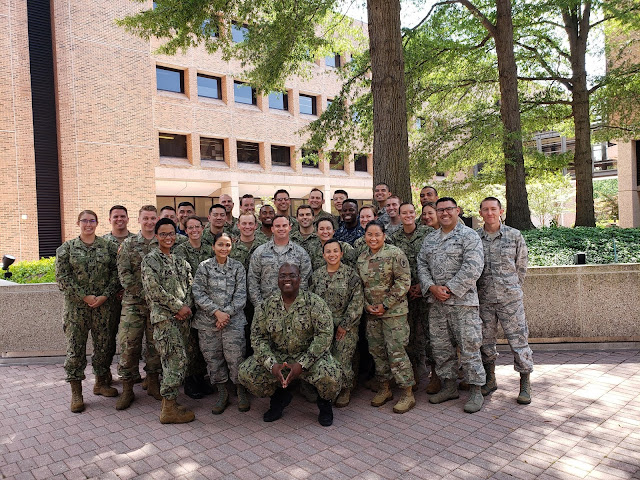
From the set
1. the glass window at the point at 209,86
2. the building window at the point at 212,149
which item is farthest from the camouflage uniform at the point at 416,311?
the glass window at the point at 209,86

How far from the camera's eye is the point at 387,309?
5.21 meters

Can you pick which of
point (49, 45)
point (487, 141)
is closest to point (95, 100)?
point (49, 45)

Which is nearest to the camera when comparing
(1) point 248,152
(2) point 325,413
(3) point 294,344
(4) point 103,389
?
(2) point 325,413

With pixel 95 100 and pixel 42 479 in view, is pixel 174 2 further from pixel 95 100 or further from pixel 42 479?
pixel 95 100

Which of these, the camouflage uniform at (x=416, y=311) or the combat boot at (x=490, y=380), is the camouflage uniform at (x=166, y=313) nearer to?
the camouflage uniform at (x=416, y=311)

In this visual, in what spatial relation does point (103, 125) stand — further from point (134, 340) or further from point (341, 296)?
point (341, 296)

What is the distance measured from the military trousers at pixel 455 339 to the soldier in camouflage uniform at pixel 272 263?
1.51 meters

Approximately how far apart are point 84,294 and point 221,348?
1.65 metres

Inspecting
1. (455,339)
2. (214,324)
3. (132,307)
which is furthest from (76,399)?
(455,339)

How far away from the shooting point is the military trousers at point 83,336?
5.44m

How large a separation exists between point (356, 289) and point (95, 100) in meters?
20.9

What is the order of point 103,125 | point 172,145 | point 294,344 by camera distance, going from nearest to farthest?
1. point 294,344
2. point 103,125
3. point 172,145

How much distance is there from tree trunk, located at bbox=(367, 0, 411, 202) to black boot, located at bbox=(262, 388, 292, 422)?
428cm

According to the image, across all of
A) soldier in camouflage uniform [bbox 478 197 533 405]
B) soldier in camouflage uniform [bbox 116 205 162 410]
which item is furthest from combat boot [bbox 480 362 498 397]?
soldier in camouflage uniform [bbox 116 205 162 410]
